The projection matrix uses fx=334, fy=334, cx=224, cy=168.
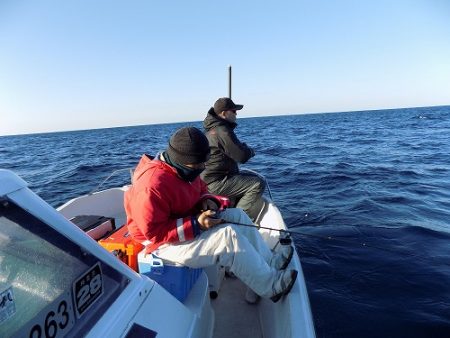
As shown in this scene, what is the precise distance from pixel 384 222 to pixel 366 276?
7.40 feet

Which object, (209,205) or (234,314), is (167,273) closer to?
(209,205)

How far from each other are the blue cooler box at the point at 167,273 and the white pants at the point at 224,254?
0.21 feet

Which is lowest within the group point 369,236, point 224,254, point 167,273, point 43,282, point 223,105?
point 369,236

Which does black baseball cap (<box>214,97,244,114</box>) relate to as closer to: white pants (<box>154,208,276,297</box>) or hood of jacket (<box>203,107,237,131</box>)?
hood of jacket (<box>203,107,237,131</box>)

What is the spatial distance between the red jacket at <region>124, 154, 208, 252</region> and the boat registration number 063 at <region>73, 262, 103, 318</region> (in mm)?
890

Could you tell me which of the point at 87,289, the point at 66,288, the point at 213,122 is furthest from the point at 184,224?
the point at 213,122

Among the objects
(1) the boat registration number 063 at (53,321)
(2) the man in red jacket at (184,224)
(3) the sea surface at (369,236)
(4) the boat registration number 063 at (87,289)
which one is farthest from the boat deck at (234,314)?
(1) the boat registration number 063 at (53,321)

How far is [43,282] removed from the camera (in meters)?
1.42

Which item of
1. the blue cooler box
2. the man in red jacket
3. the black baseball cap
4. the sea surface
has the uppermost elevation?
the black baseball cap

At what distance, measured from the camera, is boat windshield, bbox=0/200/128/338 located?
127 cm

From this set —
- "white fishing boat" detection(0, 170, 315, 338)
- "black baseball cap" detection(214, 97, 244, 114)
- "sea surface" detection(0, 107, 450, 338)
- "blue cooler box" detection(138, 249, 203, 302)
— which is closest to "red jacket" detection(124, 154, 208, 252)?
"blue cooler box" detection(138, 249, 203, 302)

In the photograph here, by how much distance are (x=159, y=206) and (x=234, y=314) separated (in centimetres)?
152

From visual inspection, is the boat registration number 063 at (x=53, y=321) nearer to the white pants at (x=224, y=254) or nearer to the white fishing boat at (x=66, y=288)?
the white fishing boat at (x=66, y=288)

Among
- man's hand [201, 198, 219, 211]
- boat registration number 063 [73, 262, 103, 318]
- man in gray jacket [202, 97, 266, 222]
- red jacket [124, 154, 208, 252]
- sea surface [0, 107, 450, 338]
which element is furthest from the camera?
man in gray jacket [202, 97, 266, 222]
